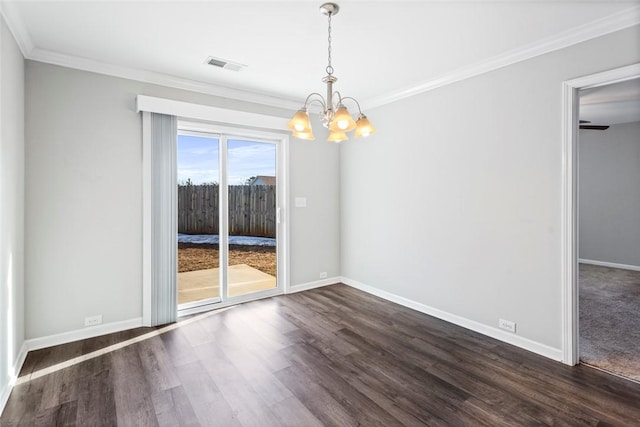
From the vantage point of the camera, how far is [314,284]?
484 cm

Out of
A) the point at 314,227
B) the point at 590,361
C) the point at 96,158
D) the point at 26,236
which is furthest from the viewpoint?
the point at 314,227

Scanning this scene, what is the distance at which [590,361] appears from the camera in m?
2.68

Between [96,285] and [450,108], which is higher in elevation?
[450,108]

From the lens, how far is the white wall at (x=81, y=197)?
2912 millimetres

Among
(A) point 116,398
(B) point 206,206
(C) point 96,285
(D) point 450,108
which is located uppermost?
→ (D) point 450,108

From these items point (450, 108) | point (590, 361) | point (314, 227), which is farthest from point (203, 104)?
point (590, 361)

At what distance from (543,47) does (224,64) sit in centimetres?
295

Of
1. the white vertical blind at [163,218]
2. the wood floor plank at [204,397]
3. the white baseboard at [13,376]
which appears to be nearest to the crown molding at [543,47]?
the white vertical blind at [163,218]

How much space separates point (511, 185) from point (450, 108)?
1077 mm

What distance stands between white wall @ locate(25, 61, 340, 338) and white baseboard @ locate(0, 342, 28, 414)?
21 centimetres

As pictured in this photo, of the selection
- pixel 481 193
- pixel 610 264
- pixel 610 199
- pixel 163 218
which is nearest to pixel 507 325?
pixel 481 193

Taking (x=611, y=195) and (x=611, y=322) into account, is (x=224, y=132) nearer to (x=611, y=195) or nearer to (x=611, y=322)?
(x=611, y=322)

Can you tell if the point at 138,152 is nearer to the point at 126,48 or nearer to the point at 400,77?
the point at 126,48

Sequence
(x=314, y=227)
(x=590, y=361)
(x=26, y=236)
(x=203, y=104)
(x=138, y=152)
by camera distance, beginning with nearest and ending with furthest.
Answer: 1. (x=590, y=361)
2. (x=26, y=236)
3. (x=138, y=152)
4. (x=203, y=104)
5. (x=314, y=227)
